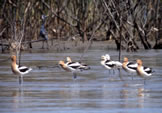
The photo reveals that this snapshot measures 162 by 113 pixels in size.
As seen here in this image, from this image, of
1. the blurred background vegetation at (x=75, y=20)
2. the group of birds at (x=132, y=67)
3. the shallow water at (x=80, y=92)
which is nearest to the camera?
the shallow water at (x=80, y=92)

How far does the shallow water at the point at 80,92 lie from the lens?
31.4 ft

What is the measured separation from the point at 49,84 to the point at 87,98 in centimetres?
239

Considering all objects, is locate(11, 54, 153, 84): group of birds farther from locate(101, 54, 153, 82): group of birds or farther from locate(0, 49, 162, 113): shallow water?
locate(0, 49, 162, 113): shallow water

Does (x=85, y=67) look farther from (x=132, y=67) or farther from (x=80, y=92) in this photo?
(x=80, y=92)

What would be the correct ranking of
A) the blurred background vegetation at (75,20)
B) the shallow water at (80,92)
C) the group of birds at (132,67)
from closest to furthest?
the shallow water at (80,92) → the group of birds at (132,67) → the blurred background vegetation at (75,20)

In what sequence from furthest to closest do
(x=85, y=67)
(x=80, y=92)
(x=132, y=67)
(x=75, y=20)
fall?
(x=75, y=20) → (x=85, y=67) → (x=132, y=67) → (x=80, y=92)

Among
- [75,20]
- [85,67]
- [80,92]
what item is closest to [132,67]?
[85,67]

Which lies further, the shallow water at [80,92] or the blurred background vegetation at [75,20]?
the blurred background vegetation at [75,20]

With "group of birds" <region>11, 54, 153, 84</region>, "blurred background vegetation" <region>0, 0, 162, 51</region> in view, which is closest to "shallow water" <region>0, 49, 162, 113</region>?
"group of birds" <region>11, 54, 153, 84</region>

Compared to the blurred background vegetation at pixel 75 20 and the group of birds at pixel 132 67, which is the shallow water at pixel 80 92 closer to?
the group of birds at pixel 132 67

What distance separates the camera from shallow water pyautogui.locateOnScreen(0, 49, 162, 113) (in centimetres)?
958

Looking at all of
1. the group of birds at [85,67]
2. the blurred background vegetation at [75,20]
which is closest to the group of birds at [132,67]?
the group of birds at [85,67]

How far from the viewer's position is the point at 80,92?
38.1ft

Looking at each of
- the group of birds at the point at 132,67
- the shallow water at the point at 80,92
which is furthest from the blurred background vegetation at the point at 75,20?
the group of birds at the point at 132,67
